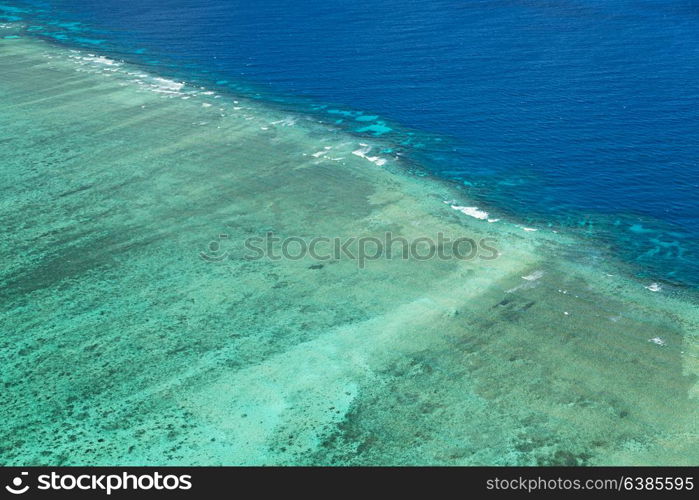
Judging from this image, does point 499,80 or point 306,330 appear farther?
point 499,80

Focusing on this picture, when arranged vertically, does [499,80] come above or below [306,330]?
above

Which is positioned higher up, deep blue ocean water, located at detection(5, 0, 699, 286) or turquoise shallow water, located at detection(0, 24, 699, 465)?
deep blue ocean water, located at detection(5, 0, 699, 286)

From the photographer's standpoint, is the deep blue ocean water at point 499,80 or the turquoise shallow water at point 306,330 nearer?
the turquoise shallow water at point 306,330

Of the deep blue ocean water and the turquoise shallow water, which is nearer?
the turquoise shallow water

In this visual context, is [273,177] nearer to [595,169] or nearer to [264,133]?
[264,133]

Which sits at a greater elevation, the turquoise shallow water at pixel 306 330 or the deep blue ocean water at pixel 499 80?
the deep blue ocean water at pixel 499 80
